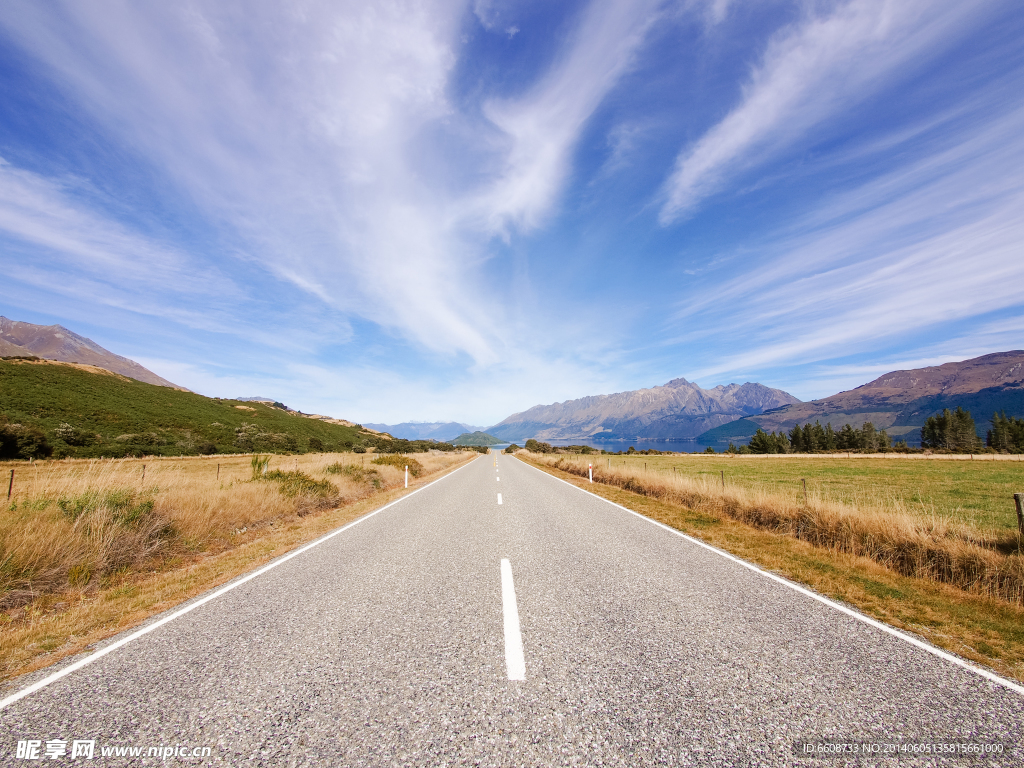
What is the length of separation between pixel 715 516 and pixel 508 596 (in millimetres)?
8464

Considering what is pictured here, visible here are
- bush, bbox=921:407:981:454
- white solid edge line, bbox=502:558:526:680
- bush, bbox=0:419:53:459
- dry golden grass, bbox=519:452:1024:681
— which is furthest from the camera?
bush, bbox=921:407:981:454

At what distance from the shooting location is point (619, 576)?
5.87 meters

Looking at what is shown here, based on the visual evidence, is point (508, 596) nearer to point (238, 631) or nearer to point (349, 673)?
point (349, 673)

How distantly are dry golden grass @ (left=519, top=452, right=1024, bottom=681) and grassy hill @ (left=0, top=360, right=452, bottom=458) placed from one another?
50821mm

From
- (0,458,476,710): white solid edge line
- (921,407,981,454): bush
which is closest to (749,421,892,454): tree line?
(921,407,981,454): bush

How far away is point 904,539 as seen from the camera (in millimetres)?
6852

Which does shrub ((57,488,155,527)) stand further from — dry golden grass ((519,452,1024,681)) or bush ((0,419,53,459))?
bush ((0,419,53,459))

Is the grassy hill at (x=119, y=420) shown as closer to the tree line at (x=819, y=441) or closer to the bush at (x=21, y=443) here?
the bush at (x=21, y=443)

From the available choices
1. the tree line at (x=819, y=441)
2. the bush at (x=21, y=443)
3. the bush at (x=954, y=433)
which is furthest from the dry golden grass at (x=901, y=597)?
the bush at (x=954, y=433)

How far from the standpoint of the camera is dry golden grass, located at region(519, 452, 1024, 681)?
3.97 meters

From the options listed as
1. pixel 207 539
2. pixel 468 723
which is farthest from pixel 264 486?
pixel 468 723

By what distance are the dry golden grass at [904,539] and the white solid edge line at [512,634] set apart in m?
6.57

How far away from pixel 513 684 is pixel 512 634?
0.90m

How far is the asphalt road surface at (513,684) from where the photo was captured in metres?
2.46
